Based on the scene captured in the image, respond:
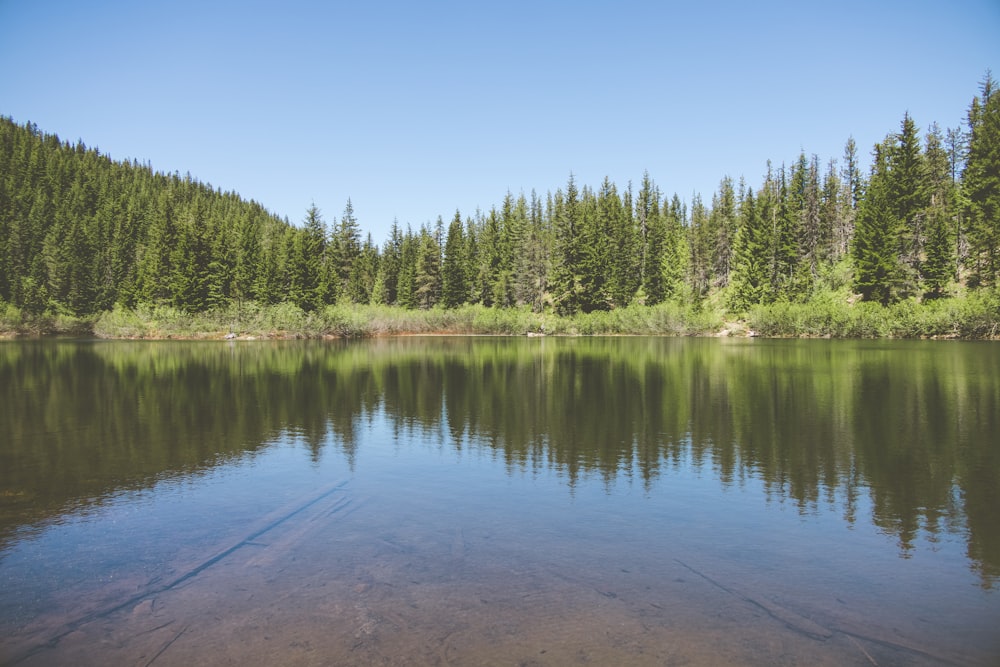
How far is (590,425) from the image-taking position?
17906mm

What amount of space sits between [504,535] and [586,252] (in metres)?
92.4

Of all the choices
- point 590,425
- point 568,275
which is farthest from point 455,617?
point 568,275

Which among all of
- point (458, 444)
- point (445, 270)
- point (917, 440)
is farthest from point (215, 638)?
point (445, 270)

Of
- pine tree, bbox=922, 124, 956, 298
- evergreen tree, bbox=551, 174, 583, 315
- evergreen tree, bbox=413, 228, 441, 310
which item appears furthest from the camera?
evergreen tree, bbox=413, 228, 441, 310

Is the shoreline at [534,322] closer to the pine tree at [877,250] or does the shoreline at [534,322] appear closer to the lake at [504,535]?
the pine tree at [877,250]

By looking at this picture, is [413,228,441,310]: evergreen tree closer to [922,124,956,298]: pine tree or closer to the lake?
[922,124,956,298]: pine tree

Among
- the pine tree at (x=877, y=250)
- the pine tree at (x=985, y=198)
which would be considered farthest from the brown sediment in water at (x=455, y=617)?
the pine tree at (x=877, y=250)

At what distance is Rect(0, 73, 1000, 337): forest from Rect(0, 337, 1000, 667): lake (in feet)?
197

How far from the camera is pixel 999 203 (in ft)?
222

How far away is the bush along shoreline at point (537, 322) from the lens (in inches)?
2518

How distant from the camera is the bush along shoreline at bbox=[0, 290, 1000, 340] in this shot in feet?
210

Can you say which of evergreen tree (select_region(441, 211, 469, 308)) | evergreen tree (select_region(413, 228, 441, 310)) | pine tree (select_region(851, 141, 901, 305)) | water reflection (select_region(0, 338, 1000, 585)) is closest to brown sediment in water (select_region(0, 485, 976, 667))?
water reflection (select_region(0, 338, 1000, 585))

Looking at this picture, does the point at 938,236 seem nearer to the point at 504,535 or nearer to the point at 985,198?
the point at 985,198

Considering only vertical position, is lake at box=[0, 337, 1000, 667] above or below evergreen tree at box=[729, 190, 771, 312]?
below
